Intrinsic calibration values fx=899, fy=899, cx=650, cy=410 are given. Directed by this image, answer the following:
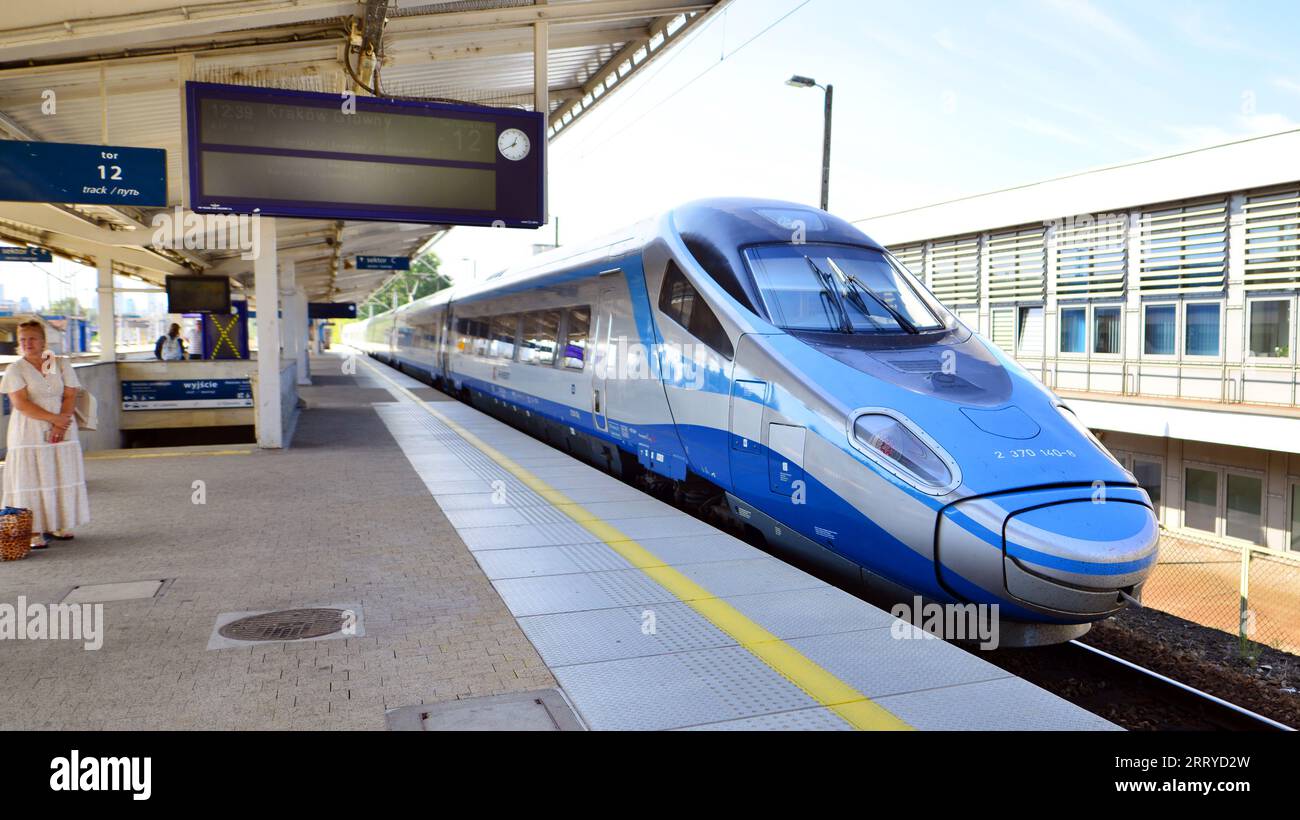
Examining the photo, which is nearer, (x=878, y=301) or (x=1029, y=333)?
(x=878, y=301)

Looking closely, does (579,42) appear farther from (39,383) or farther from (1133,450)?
(1133,450)

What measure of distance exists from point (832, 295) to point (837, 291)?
7cm

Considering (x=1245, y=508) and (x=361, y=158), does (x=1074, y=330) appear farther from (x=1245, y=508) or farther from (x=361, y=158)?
(x=361, y=158)

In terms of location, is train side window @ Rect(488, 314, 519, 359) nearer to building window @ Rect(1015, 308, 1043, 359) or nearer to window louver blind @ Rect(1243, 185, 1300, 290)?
building window @ Rect(1015, 308, 1043, 359)

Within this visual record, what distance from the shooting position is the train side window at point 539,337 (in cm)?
1099

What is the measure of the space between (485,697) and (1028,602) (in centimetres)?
280

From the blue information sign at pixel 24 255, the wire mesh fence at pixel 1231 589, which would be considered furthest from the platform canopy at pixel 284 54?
the wire mesh fence at pixel 1231 589

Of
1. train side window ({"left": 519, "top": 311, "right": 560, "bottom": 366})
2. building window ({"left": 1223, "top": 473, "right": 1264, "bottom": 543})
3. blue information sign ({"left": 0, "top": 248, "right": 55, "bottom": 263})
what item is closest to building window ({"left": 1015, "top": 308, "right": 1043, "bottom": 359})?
building window ({"left": 1223, "top": 473, "right": 1264, "bottom": 543})

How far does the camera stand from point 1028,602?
181 inches

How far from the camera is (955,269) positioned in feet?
69.4

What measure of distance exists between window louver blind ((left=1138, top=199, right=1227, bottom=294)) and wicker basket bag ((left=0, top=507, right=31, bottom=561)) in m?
16.8

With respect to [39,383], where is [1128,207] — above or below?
above

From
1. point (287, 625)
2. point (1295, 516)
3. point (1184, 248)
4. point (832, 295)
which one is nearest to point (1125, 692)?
point (832, 295)
